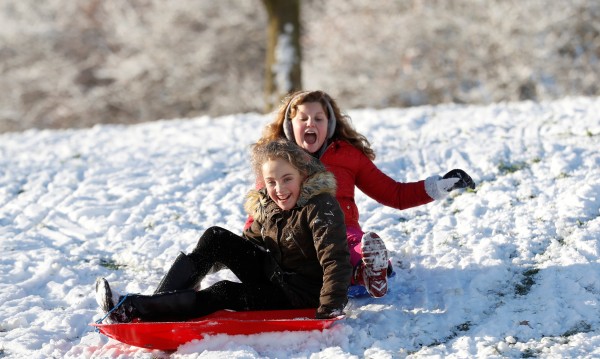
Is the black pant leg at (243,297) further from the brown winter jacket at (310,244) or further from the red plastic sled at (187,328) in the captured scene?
the red plastic sled at (187,328)

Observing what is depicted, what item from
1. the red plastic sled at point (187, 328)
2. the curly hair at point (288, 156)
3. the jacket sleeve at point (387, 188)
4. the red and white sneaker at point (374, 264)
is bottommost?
the red plastic sled at point (187, 328)

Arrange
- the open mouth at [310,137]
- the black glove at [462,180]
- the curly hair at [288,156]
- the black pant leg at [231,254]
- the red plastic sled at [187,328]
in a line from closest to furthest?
the red plastic sled at [187,328] < the curly hair at [288,156] < the black pant leg at [231,254] < the black glove at [462,180] < the open mouth at [310,137]

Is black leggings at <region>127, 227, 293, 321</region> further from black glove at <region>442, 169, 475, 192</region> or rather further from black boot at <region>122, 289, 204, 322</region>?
black glove at <region>442, 169, 475, 192</region>

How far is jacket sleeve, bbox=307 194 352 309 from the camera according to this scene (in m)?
3.09

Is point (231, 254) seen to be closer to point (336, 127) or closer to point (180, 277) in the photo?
point (180, 277)

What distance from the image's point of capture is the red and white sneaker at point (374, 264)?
3242 mm

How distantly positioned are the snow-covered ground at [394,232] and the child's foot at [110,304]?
0.14m

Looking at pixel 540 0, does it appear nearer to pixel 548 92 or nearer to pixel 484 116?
pixel 548 92

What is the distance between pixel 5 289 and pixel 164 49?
13.9 metres

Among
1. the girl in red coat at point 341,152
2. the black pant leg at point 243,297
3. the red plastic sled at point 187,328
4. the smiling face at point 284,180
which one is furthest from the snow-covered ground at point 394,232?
the smiling face at point 284,180

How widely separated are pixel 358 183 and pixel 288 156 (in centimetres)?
73

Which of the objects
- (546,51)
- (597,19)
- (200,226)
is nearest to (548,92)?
(546,51)

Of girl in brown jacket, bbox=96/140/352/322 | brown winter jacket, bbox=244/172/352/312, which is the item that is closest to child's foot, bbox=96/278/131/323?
girl in brown jacket, bbox=96/140/352/322

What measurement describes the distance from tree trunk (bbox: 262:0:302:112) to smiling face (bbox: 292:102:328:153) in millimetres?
6813
